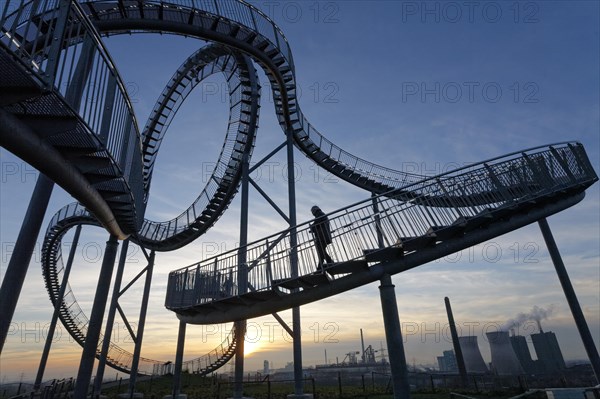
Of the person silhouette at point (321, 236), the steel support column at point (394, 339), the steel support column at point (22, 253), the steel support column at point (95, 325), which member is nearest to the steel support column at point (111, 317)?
the steel support column at point (95, 325)

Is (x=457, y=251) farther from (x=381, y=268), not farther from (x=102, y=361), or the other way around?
(x=102, y=361)

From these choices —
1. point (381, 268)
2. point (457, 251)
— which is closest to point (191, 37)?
point (381, 268)

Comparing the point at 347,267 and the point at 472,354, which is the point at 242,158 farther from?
the point at 472,354

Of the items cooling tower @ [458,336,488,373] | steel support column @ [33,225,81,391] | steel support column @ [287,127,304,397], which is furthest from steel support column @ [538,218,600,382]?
cooling tower @ [458,336,488,373]

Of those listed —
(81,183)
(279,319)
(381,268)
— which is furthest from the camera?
(279,319)

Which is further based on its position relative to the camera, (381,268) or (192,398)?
(192,398)

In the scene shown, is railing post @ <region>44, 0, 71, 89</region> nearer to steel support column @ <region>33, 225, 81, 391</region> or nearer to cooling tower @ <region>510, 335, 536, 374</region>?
steel support column @ <region>33, 225, 81, 391</region>

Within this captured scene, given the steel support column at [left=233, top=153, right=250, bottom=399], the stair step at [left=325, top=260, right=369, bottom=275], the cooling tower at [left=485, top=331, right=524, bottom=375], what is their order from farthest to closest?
the cooling tower at [left=485, top=331, right=524, bottom=375] < the steel support column at [left=233, top=153, right=250, bottom=399] < the stair step at [left=325, top=260, right=369, bottom=275]

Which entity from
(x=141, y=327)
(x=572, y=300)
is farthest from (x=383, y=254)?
(x=141, y=327)
